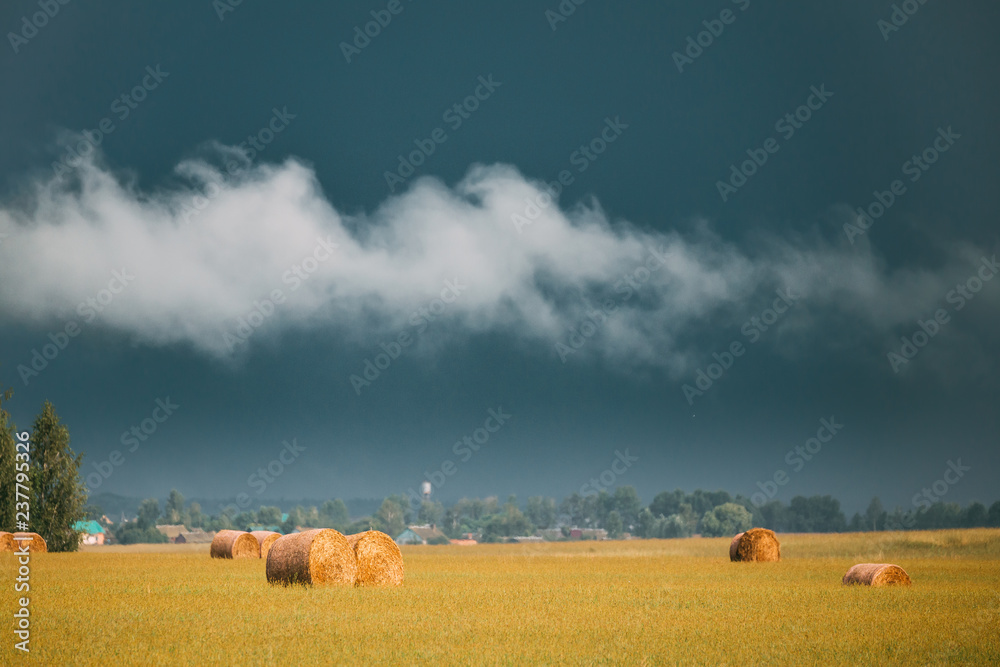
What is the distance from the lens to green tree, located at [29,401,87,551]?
2093 inches

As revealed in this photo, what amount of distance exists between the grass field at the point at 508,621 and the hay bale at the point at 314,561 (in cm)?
92

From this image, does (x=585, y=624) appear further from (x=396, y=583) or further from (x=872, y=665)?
→ (x=396, y=583)

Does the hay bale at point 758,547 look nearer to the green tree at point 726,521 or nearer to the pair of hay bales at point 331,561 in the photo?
the pair of hay bales at point 331,561

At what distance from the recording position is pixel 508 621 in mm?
17484

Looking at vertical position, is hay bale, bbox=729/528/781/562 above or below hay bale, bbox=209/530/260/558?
below

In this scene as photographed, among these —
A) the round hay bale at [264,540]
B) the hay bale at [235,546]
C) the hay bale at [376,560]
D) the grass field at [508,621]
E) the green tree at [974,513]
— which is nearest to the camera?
the grass field at [508,621]

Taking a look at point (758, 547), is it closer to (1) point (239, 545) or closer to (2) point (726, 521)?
(1) point (239, 545)

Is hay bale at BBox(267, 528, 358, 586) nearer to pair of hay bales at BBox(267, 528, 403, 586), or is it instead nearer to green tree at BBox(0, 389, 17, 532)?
pair of hay bales at BBox(267, 528, 403, 586)

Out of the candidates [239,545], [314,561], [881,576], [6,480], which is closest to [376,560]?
[314,561]

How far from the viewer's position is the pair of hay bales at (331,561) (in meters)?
24.7

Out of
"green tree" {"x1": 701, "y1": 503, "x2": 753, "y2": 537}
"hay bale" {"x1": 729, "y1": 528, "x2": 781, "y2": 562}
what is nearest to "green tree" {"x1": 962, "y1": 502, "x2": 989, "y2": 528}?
"green tree" {"x1": 701, "y1": 503, "x2": 753, "y2": 537}

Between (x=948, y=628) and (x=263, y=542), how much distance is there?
119 feet

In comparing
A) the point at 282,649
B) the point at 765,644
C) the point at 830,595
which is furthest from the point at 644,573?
the point at 282,649

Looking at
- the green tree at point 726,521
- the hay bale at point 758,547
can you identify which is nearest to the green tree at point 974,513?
the green tree at point 726,521
